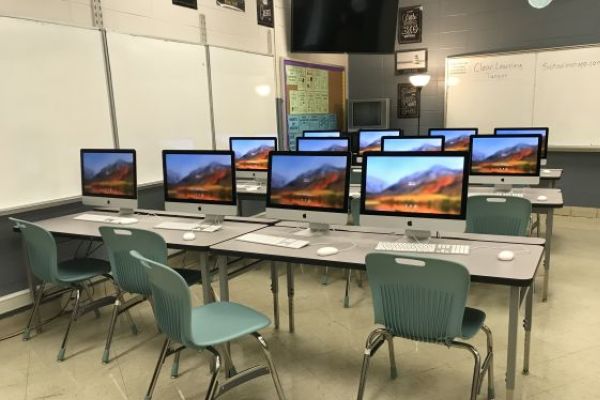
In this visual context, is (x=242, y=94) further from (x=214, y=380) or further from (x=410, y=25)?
(x=214, y=380)

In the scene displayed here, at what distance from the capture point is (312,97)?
275 inches

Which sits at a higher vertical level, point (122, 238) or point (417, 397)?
point (122, 238)

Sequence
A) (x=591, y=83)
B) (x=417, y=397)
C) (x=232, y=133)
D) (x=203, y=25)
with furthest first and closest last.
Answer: (x=591, y=83) < (x=232, y=133) < (x=203, y=25) < (x=417, y=397)

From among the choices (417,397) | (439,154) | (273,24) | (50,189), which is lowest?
(417,397)

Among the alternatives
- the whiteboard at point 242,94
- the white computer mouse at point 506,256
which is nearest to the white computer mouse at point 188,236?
the white computer mouse at point 506,256

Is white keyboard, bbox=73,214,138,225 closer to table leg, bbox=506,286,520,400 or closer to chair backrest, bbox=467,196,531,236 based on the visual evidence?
chair backrest, bbox=467,196,531,236

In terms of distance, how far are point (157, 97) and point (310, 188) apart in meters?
2.43

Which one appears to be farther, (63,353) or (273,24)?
(273,24)

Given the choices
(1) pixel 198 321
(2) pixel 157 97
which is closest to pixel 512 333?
(1) pixel 198 321

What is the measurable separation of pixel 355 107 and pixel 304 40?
1.49 m

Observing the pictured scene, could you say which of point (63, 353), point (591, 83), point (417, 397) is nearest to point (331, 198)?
point (417, 397)

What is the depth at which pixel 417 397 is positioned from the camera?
7.80ft

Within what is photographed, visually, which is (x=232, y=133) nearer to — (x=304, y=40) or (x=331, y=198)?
(x=304, y=40)

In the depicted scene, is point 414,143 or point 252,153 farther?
point 252,153
